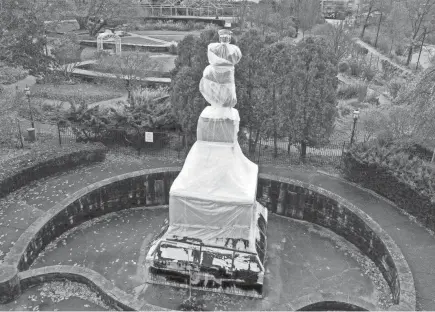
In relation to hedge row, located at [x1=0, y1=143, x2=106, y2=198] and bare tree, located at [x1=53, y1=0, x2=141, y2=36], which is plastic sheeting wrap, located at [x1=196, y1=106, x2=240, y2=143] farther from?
bare tree, located at [x1=53, y1=0, x2=141, y2=36]

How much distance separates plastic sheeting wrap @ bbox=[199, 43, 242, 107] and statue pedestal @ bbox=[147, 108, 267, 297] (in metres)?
0.32

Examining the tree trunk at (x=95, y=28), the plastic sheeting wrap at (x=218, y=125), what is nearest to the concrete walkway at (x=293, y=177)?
the plastic sheeting wrap at (x=218, y=125)

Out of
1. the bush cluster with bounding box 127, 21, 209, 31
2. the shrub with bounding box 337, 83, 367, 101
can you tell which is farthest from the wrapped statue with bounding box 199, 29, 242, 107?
the bush cluster with bounding box 127, 21, 209, 31

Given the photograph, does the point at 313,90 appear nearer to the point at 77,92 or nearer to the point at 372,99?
the point at 372,99

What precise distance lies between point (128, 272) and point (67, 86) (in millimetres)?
19641

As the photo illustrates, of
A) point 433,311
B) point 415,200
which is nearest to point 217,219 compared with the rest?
point 433,311

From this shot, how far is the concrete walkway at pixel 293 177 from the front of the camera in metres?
10.6

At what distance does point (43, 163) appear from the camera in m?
→ 14.2

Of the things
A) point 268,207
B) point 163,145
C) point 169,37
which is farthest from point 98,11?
point 268,207

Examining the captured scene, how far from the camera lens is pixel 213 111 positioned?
10.6m

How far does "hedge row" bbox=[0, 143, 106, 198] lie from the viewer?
43.8 ft

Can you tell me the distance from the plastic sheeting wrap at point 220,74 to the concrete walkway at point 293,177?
5368 millimetres

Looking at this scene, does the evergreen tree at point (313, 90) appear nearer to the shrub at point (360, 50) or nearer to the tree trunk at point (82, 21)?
the shrub at point (360, 50)

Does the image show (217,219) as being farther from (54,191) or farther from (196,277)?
(54,191)
